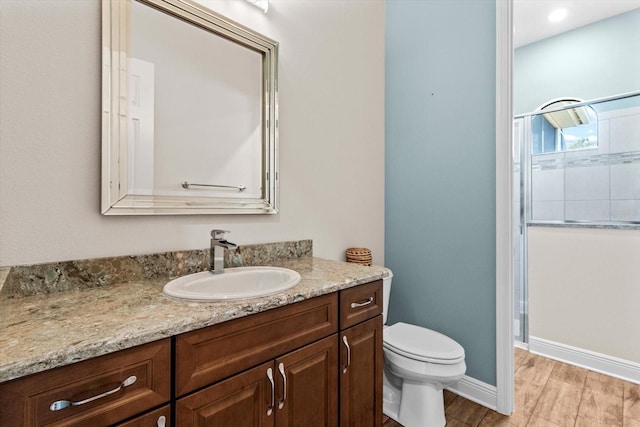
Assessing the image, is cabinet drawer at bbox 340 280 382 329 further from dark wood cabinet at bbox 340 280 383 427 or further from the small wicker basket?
the small wicker basket

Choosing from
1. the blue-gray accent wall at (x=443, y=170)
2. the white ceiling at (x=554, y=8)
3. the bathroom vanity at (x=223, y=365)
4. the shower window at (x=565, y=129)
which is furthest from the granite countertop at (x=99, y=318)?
the white ceiling at (x=554, y=8)

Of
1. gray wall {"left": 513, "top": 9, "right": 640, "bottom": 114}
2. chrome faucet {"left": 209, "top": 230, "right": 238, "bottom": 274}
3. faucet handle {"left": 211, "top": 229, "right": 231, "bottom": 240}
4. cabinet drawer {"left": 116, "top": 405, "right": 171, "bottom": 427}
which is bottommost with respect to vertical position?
cabinet drawer {"left": 116, "top": 405, "right": 171, "bottom": 427}

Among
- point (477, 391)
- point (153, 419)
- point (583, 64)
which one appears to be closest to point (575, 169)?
point (583, 64)

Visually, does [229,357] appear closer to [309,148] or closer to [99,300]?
[99,300]

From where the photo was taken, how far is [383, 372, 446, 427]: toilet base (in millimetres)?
1570

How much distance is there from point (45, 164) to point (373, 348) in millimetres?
1353

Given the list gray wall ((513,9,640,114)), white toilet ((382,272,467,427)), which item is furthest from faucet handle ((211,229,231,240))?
gray wall ((513,9,640,114))

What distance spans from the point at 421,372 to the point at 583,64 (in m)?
3.07

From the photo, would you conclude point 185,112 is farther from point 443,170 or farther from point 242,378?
point 443,170

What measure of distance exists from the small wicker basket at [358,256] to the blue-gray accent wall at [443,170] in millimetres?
387

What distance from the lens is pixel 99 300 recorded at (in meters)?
0.90

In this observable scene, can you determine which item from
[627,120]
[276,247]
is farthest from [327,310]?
[627,120]

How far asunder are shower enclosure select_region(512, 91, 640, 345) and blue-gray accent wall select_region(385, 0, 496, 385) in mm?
892

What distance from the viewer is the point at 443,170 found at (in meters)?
2.00
